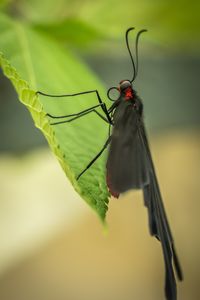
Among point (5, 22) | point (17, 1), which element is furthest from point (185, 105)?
point (5, 22)

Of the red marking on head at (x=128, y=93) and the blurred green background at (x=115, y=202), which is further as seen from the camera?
the blurred green background at (x=115, y=202)

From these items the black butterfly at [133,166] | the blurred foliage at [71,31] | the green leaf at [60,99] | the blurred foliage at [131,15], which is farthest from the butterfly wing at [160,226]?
the blurred foliage at [131,15]

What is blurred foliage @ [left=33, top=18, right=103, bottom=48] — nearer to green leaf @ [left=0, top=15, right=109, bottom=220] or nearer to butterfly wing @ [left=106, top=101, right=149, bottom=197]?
green leaf @ [left=0, top=15, right=109, bottom=220]

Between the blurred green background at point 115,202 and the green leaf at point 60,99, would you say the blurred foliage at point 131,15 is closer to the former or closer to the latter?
the blurred green background at point 115,202

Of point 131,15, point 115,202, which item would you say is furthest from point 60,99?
point 115,202

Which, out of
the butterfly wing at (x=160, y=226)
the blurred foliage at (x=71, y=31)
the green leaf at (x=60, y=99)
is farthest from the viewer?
the blurred foliage at (x=71, y=31)

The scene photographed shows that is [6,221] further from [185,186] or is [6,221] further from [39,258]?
[185,186]

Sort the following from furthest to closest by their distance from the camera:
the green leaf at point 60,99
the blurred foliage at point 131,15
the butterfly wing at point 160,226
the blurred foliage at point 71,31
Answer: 1. the blurred foliage at point 131,15
2. the blurred foliage at point 71,31
3. the butterfly wing at point 160,226
4. the green leaf at point 60,99
